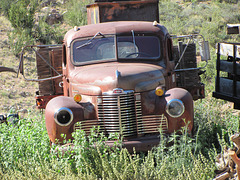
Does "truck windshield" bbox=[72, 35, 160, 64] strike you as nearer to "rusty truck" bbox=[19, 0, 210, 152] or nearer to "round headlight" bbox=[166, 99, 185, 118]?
"rusty truck" bbox=[19, 0, 210, 152]

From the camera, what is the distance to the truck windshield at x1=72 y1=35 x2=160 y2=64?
→ 261 inches

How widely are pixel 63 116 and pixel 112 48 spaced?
5.85 feet

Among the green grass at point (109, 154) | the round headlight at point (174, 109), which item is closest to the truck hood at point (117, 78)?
the round headlight at point (174, 109)

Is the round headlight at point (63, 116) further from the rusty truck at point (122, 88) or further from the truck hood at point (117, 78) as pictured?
the truck hood at point (117, 78)

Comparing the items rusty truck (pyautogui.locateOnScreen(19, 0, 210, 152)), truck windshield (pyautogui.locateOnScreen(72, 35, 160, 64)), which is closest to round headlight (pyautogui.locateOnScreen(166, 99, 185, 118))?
rusty truck (pyautogui.locateOnScreen(19, 0, 210, 152))

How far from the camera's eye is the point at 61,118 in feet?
18.1

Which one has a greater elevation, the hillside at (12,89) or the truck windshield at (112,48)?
the truck windshield at (112,48)

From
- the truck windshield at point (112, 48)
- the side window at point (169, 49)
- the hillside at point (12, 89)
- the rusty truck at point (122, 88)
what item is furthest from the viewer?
the hillside at point (12, 89)

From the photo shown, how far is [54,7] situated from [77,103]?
16856mm

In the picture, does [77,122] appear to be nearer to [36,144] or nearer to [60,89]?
[36,144]

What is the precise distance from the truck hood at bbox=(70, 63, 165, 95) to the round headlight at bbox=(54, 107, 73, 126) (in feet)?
1.78

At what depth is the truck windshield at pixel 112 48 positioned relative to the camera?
6.64m

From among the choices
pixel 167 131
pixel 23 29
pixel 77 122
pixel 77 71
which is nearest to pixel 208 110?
pixel 167 131

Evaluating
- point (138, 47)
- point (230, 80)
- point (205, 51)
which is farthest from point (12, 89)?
point (230, 80)
